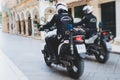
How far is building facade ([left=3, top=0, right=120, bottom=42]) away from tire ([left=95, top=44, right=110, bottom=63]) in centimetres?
550

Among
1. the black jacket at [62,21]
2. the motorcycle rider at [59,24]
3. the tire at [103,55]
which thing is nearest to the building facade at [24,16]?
the tire at [103,55]

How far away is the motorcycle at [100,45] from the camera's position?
28.2ft

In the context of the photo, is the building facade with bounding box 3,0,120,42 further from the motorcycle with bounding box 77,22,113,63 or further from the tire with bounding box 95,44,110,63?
the tire with bounding box 95,44,110,63

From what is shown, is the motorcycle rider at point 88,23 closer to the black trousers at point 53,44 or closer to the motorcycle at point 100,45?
the motorcycle at point 100,45

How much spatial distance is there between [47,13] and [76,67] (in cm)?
1922

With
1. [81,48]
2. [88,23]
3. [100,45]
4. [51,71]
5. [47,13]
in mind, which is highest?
[47,13]

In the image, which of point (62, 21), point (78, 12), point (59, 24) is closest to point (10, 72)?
point (59, 24)

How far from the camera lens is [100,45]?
8.78 m

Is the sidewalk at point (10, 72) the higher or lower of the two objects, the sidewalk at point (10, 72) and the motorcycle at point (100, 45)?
the lower

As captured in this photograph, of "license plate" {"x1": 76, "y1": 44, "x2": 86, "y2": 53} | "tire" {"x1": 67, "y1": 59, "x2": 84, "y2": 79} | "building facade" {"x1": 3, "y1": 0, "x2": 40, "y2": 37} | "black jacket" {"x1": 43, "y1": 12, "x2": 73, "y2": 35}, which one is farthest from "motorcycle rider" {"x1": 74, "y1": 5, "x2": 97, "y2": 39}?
"building facade" {"x1": 3, "y1": 0, "x2": 40, "y2": 37}

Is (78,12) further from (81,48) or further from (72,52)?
(81,48)

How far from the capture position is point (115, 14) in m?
15.2

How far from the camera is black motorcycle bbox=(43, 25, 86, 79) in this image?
21.1ft

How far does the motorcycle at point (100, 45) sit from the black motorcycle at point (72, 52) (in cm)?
191
